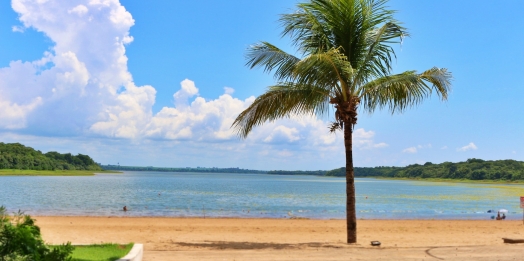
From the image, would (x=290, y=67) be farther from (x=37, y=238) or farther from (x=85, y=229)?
(x=85, y=229)

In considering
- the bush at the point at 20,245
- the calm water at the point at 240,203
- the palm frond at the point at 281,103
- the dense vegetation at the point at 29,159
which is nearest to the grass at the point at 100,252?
the bush at the point at 20,245

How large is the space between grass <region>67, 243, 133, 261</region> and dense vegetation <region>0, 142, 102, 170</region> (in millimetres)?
126773

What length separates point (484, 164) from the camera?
13425cm

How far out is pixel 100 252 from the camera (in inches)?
310

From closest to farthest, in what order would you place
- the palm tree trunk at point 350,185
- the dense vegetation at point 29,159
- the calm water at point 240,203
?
the palm tree trunk at point 350,185, the calm water at point 240,203, the dense vegetation at point 29,159

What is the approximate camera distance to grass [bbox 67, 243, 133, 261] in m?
7.16

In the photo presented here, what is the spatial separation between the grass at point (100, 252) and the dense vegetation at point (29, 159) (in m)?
127

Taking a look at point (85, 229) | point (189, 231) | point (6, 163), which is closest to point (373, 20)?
point (189, 231)

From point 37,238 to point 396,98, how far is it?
9.41 m

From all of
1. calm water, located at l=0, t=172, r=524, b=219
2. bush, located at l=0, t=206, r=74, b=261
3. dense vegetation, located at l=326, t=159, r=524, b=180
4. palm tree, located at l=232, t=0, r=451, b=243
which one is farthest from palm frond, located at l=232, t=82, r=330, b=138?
dense vegetation, located at l=326, t=159, r=524, b=180

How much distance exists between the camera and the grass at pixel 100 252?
716 centimetres

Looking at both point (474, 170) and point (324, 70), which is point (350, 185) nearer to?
point (324, 70)

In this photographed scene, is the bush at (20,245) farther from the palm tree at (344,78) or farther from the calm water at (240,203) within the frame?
the calm water at (240,203)

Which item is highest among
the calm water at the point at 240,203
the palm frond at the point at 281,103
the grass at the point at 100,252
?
the palm frond at the point at 281,103
